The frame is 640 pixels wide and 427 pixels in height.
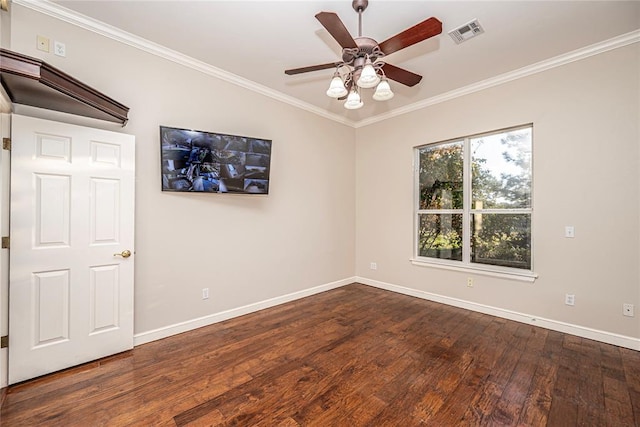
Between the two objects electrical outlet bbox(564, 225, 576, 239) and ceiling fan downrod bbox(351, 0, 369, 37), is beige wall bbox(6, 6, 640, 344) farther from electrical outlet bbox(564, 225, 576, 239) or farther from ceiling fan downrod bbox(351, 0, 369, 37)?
ceiling fan downrod bbox(351, 0, 369, 37)

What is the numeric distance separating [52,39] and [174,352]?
9.62 feet

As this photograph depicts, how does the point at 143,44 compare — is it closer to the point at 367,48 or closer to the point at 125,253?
the point at 125,253

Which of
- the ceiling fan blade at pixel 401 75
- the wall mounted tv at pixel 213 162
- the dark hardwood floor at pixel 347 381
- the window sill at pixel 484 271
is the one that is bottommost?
the dark hardwood floor at pixel 347 381

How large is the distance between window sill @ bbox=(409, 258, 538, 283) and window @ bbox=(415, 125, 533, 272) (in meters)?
0.05

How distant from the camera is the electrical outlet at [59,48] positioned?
230 cm

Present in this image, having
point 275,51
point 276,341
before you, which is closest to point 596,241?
point 276,341

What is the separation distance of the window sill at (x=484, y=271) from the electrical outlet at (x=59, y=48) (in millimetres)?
4661

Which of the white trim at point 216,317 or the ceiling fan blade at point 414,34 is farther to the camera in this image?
the white trim at point 216,317

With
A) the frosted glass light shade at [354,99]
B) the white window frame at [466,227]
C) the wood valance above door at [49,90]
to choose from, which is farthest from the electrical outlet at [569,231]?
the wood valance above door at [49,90]

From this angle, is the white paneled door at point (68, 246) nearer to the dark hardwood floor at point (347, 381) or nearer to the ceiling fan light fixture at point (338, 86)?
the dark hardwood floor at point (347, 381)

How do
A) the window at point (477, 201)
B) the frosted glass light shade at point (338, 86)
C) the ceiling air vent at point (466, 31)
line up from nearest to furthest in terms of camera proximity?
the frosted glass light shade at point (338, 86)
the ceiling air vent at point (466, 31)
the window at point (477, 201)

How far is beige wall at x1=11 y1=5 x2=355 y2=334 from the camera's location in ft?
8.45

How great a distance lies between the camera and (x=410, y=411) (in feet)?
5.90

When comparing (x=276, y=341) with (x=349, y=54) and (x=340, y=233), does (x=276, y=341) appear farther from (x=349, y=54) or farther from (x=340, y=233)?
(x=349, y=54)
